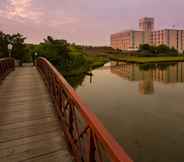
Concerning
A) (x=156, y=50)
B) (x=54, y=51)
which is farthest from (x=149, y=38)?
(x=54, y=51)

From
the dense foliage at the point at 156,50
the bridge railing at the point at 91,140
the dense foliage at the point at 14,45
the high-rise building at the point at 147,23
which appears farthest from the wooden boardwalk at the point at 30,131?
the high-rise building at the point at 147,23

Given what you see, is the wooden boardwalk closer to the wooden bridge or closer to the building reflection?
the wooden bridge

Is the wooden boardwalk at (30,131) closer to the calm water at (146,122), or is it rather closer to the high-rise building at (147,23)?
the calm water at (146,122)

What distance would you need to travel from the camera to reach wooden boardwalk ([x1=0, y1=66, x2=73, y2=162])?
8.45 feet

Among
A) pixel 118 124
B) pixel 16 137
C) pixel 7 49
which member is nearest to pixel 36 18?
pixel 7 49

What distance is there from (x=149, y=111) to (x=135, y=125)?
2.11 meters

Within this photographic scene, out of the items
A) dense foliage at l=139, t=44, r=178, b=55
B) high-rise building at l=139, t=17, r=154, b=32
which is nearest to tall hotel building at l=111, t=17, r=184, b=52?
high-rise building at l=139, t=17, r=154, b=32

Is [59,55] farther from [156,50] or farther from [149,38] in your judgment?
[149,38]

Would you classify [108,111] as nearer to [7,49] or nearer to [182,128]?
[182,128]

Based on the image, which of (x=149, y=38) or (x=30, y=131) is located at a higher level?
(x=149, y=38)

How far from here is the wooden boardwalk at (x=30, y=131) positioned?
2.57m

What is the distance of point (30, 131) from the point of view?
3.25 meters

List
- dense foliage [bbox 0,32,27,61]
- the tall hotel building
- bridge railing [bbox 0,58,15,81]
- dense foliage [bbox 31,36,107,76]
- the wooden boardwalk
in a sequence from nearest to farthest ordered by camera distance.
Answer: the wooden boardwalk
bridge railing [bbox 0,58,15,81]
dense foliage [bbox 0,32,27,61]
dense foliage [bbox 31,36,107,76]
the tall hotel building

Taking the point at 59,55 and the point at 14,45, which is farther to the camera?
the point at 59,55
